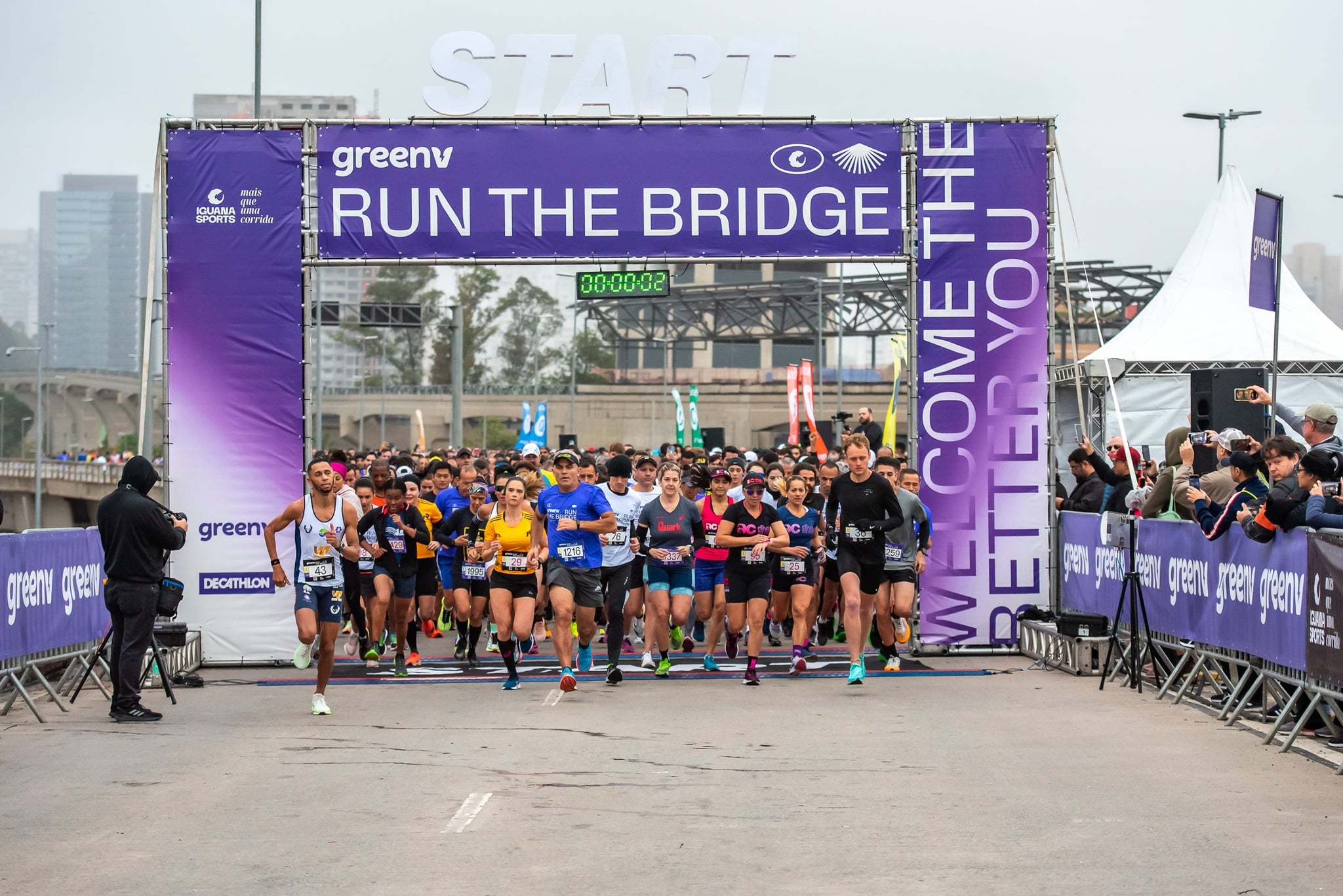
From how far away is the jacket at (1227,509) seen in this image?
10945 millimetres

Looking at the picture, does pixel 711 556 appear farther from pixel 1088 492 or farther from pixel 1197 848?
pixel 1197 848

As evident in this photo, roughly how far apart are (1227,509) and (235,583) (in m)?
9.44

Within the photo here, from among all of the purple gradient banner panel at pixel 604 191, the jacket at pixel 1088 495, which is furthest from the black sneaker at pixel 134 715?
the jacket at pixel 1088 495

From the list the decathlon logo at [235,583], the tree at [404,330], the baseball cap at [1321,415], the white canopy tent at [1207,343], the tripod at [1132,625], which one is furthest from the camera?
the tree at [404,330]

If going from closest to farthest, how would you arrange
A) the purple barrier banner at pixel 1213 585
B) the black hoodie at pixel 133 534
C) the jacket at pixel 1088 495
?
1. the purple barrier banner at pixel 1213 585
2. the black hoodie at pixel 133 534
3. the jacket at pixel 1088 495

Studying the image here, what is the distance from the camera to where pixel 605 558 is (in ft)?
45.6

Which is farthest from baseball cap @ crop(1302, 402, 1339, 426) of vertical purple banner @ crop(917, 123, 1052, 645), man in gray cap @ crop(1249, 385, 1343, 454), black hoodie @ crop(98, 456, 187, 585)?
black hoodie @ crop(98, 456, 187, 585)

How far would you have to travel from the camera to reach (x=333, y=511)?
12266 millimetres

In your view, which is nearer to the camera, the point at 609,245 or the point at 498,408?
the point at 609,245

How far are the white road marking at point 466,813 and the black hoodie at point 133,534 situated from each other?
4515 mm

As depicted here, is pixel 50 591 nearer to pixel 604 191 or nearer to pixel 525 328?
pixel 604 191

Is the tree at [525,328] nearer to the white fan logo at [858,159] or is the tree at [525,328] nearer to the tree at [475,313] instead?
the tree at [475,313]

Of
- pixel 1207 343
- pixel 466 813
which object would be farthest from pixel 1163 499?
pixel 1207 343

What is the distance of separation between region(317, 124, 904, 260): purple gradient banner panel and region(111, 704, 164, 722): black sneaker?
5422 mm
